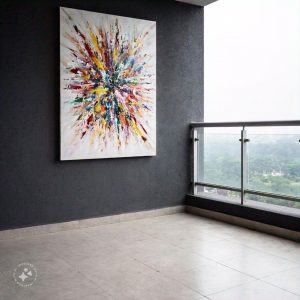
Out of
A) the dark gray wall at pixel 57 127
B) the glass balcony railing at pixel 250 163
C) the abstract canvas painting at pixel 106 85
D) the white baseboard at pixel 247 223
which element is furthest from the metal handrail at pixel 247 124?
the white baseboard at pixel 247 223

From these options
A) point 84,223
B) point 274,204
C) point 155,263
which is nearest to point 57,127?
point 84,223

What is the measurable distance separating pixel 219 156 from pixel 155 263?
201 cm

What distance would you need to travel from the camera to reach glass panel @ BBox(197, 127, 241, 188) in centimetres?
475

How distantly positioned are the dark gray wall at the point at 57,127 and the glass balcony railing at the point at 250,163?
15.1 inches

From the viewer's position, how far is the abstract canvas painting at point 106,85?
14.6 feet

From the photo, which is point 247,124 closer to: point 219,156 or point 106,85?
point 219,156

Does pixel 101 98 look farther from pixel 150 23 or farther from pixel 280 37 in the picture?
pixel 280 37

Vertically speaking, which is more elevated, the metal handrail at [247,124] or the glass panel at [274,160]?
the metal handrail at [247,124]

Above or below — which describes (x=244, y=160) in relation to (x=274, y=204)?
above

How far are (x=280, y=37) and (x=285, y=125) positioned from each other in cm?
184

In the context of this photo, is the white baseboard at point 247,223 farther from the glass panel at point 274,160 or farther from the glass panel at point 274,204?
the glass panel at point 274,160

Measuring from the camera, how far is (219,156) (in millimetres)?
4969

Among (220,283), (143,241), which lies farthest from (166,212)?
(220,283)

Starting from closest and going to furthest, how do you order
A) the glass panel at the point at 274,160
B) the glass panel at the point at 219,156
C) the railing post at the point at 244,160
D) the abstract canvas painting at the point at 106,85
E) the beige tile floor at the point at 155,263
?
1. the beige tile floor at the point at 155,263
2. the glass panel at the point at 274,160
3. the abstract canvas painting at the point at 106,85
4. the railing post at the point at 244,160
5. the glass panel at the point at 219,156
